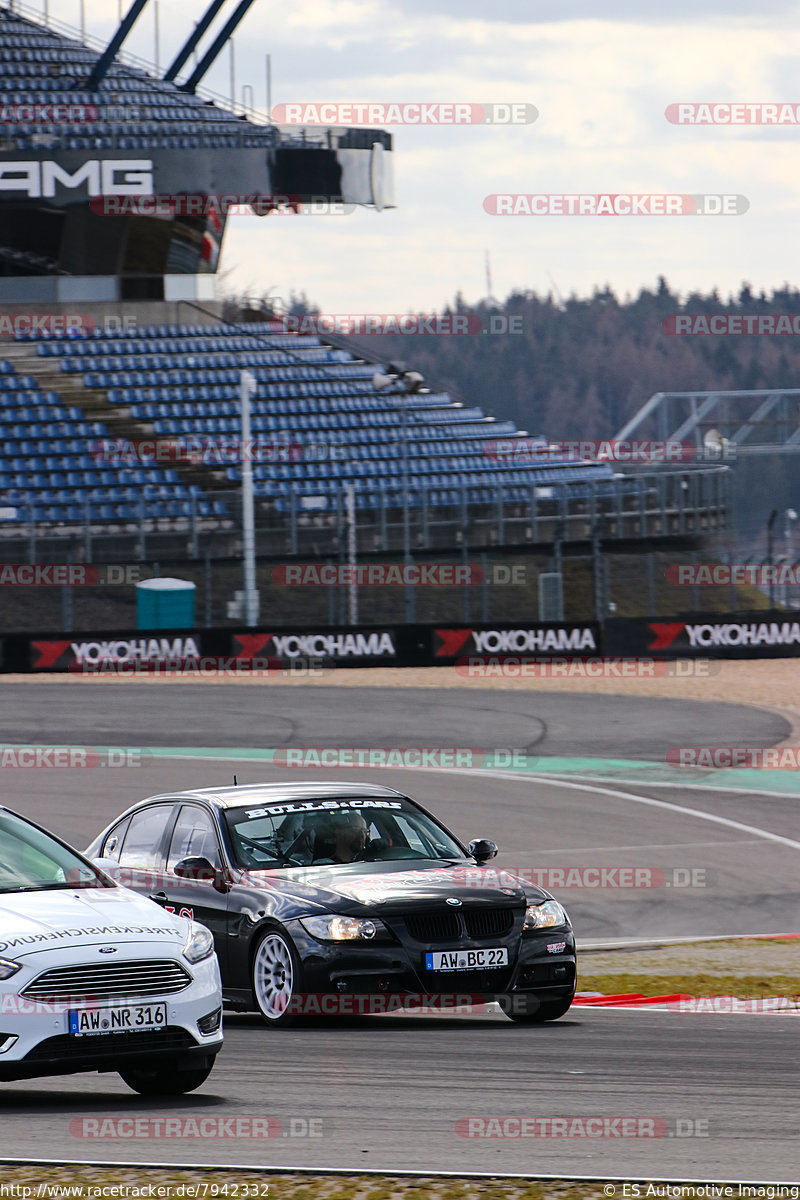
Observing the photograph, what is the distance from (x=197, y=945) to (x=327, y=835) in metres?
2.82

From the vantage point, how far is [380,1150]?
5844 mm

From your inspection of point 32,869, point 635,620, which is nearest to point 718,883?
point 32,869

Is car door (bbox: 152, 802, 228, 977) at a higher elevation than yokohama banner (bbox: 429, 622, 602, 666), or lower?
higher

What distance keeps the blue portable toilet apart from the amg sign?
15656 millimetres

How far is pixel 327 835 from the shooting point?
9.55 m

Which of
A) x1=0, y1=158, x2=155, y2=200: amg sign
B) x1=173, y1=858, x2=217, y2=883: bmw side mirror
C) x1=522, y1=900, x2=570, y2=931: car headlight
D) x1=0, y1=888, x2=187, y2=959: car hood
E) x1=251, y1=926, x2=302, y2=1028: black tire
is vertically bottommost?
x1=251, y1=926, x2=302, y2=1028: black tire

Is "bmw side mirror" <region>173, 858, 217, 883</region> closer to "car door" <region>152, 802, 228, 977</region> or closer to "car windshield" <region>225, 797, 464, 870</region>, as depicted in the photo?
"car door" <region>152, 802, 228, 977</region>

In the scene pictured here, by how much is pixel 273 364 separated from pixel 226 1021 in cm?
4032

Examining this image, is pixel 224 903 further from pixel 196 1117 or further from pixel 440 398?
pixel 440 398

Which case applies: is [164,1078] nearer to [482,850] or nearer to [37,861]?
[37,861]

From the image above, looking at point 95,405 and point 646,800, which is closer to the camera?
point 646,800

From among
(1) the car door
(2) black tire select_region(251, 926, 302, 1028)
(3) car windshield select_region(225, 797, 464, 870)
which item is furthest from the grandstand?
Result: (2) black tire select_region(251, 926, 302, 1028)

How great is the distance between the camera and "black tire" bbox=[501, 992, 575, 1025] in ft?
30.0

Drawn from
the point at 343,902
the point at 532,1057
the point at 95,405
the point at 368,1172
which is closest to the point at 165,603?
the point at 95,405
